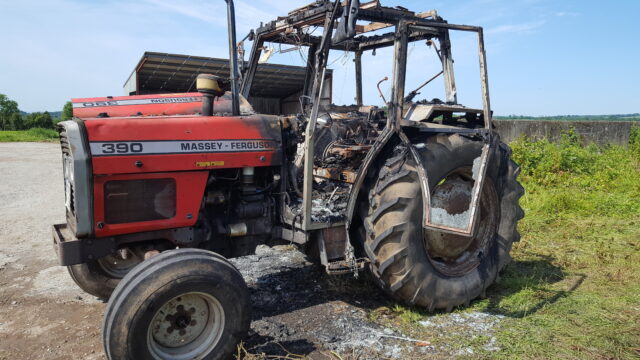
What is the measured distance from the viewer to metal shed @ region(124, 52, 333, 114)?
25.1 ft

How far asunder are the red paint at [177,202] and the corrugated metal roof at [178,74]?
4.55 meters

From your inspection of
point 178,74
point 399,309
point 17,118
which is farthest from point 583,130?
point 17,118

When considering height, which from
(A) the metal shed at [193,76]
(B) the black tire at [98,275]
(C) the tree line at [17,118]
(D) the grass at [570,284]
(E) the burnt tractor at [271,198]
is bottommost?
(D) the grass at [570,284]

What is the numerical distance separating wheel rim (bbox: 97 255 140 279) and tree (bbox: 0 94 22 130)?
1985 inches

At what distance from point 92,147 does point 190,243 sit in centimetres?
101

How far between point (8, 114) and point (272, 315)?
54.4 m

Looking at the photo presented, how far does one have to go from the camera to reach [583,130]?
1153 centimetres

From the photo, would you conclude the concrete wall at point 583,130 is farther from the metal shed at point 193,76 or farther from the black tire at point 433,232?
the black tire at point 433,232

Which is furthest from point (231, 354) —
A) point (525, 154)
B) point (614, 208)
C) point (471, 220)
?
point (525, 154)

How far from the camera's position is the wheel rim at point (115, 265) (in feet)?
12.8

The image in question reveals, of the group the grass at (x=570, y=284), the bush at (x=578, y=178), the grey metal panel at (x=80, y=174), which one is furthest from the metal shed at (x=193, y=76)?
the bush at (x=578, y=178)

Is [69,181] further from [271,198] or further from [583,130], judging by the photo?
[583,130]

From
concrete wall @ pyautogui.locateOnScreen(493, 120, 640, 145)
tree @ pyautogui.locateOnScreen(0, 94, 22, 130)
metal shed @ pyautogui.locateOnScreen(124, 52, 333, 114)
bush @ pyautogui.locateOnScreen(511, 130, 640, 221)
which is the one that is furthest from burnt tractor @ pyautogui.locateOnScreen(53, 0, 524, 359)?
tree @ pyautogui.locateOnScreen(0, 94, 22, 130)

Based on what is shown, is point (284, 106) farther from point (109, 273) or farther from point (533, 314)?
point (533, 314)
